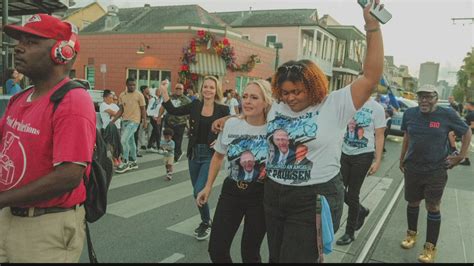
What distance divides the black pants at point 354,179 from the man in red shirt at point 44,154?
344 centimetres

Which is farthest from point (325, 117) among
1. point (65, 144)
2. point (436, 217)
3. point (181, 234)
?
point (181, 234)

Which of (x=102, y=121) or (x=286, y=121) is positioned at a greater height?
(x=286, y=121)

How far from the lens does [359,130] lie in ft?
16.5

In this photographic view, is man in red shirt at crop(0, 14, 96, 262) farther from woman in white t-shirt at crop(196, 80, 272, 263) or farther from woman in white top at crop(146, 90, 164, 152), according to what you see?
woman in white top at crop(146, 90, 164, 152)

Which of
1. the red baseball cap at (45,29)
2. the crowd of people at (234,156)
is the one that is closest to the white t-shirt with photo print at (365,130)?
the crowd of people at (234,156)

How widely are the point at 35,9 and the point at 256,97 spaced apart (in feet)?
24.7

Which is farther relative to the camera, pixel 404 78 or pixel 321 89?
pixel 404 78

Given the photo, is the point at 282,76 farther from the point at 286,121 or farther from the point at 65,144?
the point at 65,144

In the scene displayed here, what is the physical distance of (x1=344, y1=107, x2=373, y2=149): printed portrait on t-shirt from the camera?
4.92 meters

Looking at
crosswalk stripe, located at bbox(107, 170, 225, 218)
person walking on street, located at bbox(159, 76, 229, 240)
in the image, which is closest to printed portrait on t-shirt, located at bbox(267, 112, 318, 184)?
person walking on street, located at bbox(159, 76, 229, 240)

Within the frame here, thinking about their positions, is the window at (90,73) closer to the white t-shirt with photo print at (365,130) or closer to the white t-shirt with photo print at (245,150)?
the white t-shirt with photo print at (365,130)

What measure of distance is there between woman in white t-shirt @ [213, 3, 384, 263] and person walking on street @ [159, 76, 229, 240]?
2.15 metres

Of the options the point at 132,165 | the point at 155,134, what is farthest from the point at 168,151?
the point at 155,134

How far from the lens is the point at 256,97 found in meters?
3.30
